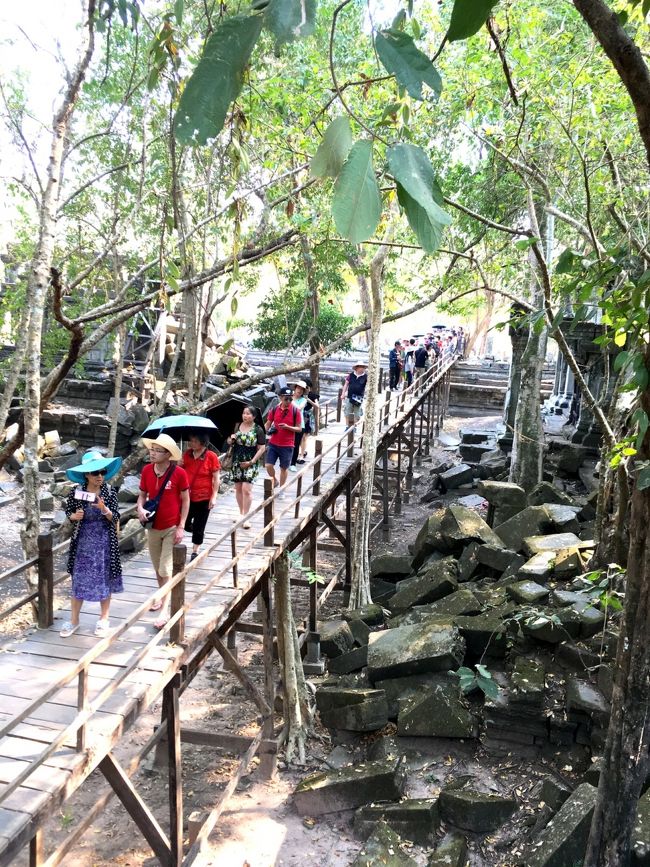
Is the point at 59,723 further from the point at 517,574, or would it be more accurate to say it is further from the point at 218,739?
the point at 517,574

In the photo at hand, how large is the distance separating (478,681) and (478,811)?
1414mm

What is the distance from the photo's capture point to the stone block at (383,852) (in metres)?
5.91

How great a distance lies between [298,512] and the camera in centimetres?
873

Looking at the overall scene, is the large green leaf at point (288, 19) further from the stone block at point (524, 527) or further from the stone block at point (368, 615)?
the stone block at point (524, 527)

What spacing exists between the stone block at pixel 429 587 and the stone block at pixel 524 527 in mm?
919

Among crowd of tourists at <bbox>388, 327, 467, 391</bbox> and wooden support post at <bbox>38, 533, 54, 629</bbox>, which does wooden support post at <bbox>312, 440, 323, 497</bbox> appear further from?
crowd of tourists at <bbox>388, 327, 467, 391</bbox>

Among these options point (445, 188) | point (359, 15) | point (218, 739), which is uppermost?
point (359, 15)

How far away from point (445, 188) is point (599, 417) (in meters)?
5.41

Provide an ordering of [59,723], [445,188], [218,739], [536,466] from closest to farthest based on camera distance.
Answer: [59,723], [218,739], [445,188], [536,466]

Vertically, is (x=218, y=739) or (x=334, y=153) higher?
(x=334, y=153)

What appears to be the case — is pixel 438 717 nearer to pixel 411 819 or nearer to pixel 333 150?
pixel 411 819

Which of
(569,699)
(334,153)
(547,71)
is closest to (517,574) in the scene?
(569,699)

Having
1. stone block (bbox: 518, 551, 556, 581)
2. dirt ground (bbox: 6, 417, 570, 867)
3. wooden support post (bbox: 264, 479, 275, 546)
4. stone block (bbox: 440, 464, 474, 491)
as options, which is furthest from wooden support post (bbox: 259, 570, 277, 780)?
stone block (bbox: 440, 464, 474, 491)

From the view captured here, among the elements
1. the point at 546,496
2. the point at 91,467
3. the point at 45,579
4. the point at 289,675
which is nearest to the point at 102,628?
the point at 45,579
